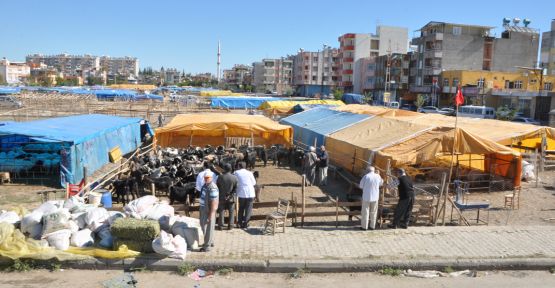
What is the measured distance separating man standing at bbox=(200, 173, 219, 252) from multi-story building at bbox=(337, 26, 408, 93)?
93031 mm

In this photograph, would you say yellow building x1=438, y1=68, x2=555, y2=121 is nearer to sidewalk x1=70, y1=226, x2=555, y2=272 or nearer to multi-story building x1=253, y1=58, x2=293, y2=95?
sidewalk x1=70, y1=226, x2=555, y2=272

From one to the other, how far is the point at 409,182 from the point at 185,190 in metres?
6.23

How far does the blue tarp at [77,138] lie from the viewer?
58.1 ft

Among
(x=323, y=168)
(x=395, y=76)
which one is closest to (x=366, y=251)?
(x=323, y=168)

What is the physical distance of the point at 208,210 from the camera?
9.38 meters

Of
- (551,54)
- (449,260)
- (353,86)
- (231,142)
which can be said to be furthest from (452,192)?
(353,86)

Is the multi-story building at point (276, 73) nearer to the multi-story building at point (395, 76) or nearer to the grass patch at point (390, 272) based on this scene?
the multi-story building at point (395, 76)

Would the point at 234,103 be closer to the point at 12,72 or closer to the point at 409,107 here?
the point at 409,107

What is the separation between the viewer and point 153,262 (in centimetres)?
865

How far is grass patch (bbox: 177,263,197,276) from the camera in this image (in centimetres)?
848

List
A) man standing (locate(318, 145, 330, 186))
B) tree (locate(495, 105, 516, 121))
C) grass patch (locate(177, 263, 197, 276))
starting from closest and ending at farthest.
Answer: grass patch (locate(177, 263, 197, 276)), man standing (locate(318, 145, 330, 186)), tree (locate(495, 105, 516, 121))

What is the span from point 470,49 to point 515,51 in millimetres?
Result: 7671

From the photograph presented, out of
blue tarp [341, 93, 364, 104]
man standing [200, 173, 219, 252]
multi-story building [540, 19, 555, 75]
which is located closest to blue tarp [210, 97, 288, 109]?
blue tarp [341, 93, 364, 104]

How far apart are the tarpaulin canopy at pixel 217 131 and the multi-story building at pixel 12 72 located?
163 meters
